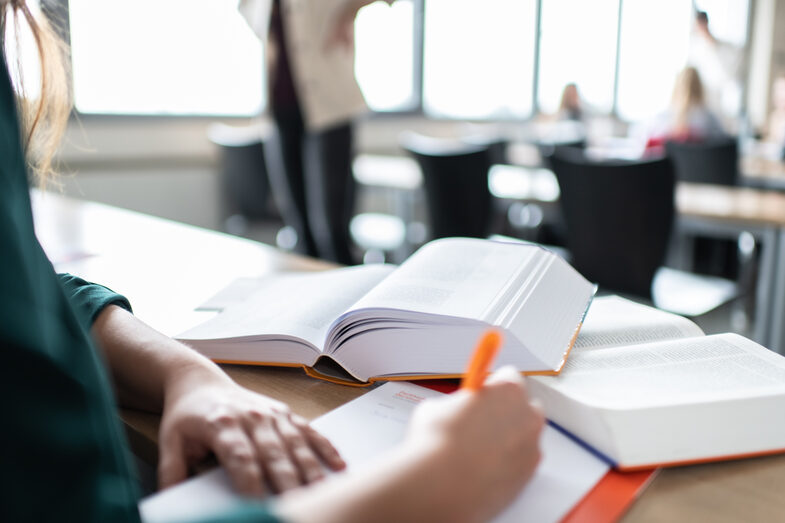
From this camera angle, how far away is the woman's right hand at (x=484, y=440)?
40cm

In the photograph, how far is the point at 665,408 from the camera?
1.74 feet

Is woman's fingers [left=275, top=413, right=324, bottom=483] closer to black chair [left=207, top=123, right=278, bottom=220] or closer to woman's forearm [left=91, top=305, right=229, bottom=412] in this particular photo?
woman's forearm [left=91, top=305, right=229, bottom=412]

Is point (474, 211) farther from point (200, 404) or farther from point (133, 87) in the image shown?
point (133, 87)

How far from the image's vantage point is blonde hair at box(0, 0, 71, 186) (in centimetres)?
71

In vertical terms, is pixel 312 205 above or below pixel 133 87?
below

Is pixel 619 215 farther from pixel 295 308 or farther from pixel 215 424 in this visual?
pixel 215 424

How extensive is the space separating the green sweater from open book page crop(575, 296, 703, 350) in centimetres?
46

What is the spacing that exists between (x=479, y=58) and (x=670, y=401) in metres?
6.09

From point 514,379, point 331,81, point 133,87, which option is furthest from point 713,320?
point 133,87

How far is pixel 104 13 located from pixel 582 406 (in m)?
4.13

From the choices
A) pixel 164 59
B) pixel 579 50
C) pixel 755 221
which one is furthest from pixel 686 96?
pixel 164 59

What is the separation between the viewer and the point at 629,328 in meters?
0.75

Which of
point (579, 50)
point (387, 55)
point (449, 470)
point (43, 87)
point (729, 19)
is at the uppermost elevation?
point (729, 19)

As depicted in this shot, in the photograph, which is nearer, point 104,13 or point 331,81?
point 331,81
